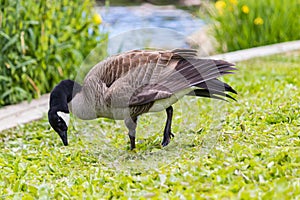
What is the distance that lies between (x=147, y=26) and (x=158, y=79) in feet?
6.83

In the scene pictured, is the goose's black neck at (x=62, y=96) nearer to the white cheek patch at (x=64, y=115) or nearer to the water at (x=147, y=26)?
the white cheek patch at (x=64, y=115)

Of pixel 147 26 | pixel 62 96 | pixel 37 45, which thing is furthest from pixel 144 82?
pixel 37 45

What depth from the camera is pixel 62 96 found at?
488 centimetres

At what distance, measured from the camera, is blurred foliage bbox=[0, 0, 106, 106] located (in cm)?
704

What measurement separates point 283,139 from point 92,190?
1.70 meters

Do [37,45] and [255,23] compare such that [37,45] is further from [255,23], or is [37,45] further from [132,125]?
[255,23]

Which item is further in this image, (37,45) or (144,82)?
(37,45)

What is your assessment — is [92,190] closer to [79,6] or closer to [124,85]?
[124,85]

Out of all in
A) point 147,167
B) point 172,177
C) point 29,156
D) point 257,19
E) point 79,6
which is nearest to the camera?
point 172,177

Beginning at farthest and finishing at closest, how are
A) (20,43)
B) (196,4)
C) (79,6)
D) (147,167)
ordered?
(196,4) → (79,6) → (20,43) → (147,167)

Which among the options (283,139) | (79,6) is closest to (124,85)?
(283,139)

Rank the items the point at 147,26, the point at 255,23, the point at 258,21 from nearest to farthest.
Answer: the point at 147,26
the point at 258,21
the point at 255,23

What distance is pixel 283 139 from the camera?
4.79 metres

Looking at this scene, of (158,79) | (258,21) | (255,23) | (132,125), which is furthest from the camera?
(255,23)
